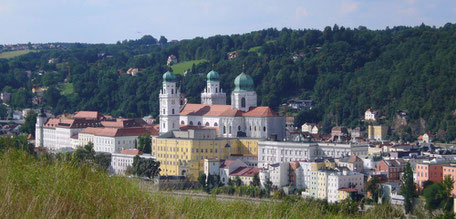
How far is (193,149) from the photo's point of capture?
54000mm

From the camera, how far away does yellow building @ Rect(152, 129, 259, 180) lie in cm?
5366

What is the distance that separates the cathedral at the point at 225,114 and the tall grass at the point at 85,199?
143 ft

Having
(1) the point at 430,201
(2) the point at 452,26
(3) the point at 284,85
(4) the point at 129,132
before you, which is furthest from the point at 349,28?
(1) the point at 430,201

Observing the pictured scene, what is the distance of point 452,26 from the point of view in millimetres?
109312

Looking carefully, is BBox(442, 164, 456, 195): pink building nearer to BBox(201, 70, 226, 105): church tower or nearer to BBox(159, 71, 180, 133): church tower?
BBox(159, 71, 180, 133): church tower

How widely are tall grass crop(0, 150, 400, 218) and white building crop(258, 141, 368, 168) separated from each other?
40.5m

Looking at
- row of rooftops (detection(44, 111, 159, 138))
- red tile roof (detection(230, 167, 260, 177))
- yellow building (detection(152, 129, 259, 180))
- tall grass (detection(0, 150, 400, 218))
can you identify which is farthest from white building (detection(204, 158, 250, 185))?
tall grass (detection(0, 150, 400, 218))

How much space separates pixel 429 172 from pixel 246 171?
10989 mm

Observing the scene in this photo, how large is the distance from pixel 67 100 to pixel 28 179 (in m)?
94.2

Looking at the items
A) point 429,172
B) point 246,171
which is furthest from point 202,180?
point 429,172

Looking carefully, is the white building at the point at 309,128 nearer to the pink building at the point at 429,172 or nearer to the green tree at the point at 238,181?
the green tree at the point at 238,181

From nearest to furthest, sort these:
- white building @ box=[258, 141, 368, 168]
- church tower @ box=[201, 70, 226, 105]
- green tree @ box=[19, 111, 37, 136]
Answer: white building @ box=[258, 141, 368, 168], church tower @ box=[201, 70, 226, 105], green tree @ box=[19, 111, 37, 136]

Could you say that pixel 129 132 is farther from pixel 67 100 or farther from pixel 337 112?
pixel 67 100

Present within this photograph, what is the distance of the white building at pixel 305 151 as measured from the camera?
53125 millimetres
